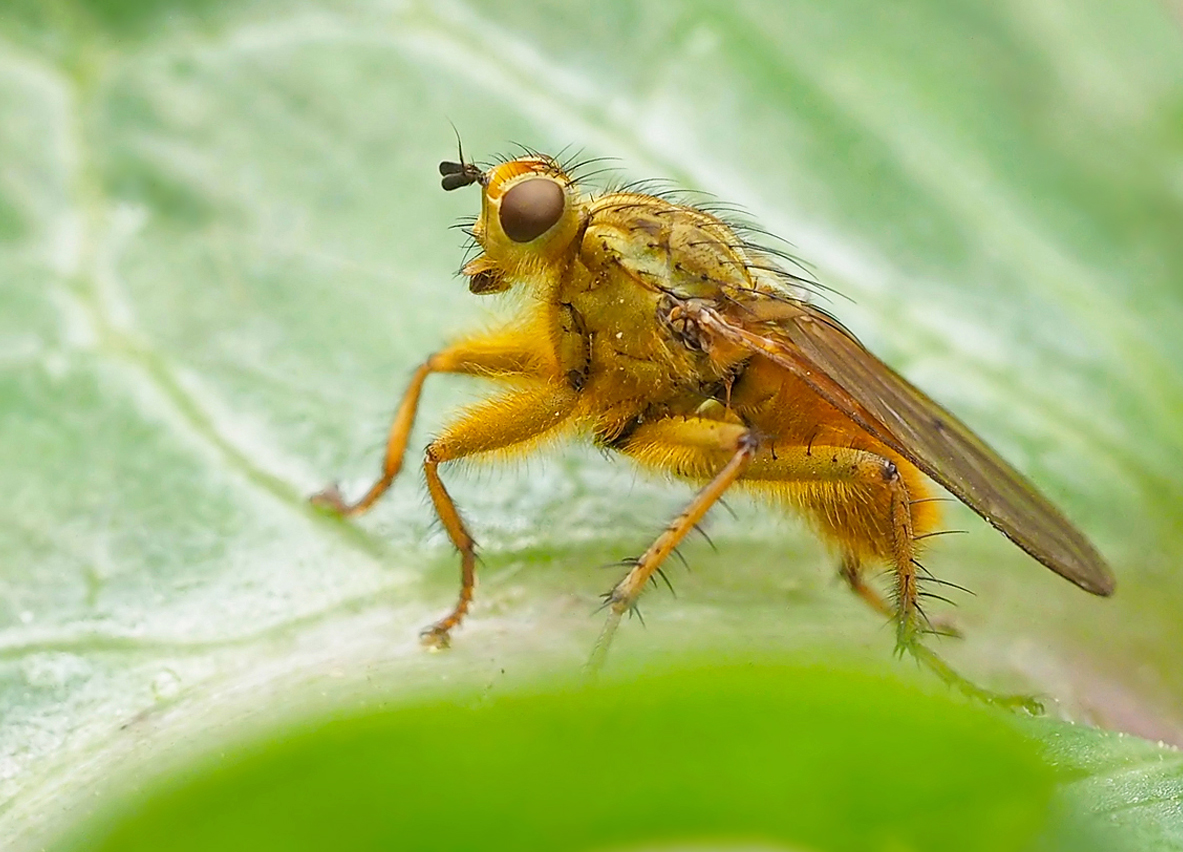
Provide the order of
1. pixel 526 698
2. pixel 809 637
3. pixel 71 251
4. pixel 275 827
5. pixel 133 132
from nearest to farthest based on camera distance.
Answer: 1. pixel 275 827
2. pixel 526 698
3. pixel 809 637
4. pixel 71 251
5. pixel 133 132

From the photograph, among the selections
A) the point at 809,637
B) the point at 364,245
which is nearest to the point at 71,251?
the point at 364,245

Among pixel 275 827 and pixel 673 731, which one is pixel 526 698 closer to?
pixel 673 731

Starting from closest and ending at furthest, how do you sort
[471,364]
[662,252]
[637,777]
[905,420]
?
[637,777] < [905,420] < [662,252] < [471,364]

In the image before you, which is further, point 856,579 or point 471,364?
point 471,364

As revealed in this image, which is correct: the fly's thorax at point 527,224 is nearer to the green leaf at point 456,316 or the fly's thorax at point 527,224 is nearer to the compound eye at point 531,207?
the compound eye at point 531,207

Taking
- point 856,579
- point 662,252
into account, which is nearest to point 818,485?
point 856,579

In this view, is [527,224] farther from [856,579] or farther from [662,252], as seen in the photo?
[856,579]

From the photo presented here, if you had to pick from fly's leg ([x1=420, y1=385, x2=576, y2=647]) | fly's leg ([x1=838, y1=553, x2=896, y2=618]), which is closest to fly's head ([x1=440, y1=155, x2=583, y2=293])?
fly's leg ([x1=420, y1=385, x2=576, y2=647])
